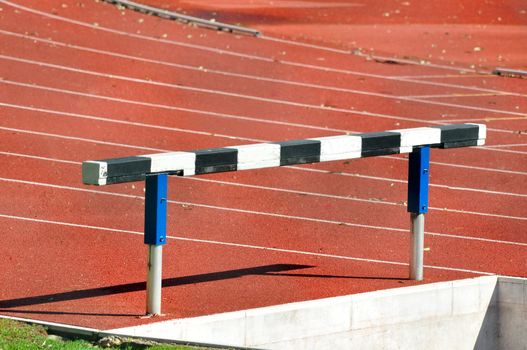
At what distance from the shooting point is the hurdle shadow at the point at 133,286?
740 cm

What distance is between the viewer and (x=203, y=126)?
1362cm

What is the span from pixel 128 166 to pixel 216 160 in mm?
655

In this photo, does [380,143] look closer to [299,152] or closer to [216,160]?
[299,152]

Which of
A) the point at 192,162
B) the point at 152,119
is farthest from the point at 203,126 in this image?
the point at 192,162

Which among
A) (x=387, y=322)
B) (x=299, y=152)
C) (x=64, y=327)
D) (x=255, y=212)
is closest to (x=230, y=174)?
(x=255, y=212)

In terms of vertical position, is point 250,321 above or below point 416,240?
below

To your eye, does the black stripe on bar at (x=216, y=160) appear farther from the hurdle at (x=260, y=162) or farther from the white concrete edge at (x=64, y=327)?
the white concrete edge at (x=64, y=327)

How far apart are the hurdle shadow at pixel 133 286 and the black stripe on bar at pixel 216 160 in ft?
3.19

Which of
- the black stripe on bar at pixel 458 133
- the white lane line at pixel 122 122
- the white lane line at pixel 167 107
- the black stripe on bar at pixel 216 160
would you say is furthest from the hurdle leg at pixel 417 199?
the white lane line at pixel 167 107

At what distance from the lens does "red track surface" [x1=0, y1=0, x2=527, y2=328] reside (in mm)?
8281

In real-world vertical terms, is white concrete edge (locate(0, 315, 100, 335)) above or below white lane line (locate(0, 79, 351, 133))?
below

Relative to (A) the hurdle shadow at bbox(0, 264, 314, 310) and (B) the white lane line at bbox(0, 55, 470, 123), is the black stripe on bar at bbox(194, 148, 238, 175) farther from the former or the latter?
(B) the white lane line at bbox(0, 55, 470, 123)

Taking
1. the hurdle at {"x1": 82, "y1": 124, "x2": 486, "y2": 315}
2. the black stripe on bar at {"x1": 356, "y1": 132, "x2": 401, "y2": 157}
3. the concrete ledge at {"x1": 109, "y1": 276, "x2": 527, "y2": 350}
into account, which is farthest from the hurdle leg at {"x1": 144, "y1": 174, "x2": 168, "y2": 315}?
the black stripe on bar at {"x1": 356, "y1": 132, "x2": 401, "y2": 157}

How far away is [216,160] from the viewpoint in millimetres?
7430
